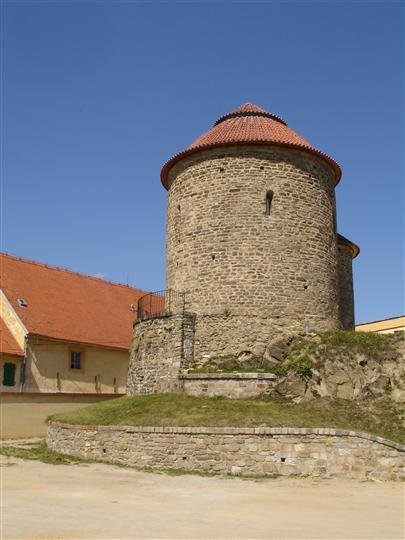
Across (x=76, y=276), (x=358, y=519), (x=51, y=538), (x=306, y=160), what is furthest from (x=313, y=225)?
(x=76, y=276)

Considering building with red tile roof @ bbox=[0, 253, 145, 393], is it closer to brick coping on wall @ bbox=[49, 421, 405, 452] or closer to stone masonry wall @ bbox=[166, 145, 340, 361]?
stone masonry wall @ bbox=[166, 145, 340, 361]

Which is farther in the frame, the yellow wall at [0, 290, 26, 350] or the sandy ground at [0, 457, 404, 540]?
the yellow wall at [0, 290, 26, 350]

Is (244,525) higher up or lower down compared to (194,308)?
lower down

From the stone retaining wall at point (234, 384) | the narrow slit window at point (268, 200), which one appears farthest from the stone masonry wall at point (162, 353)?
the narrow slit window at point (268, 200)

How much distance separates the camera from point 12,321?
24938 millimetres

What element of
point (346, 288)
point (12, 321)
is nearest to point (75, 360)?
point (12, 321)

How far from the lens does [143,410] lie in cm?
1656

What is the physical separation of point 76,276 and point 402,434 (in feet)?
71.3

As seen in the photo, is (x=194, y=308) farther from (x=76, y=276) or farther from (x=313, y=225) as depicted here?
(x=76, y=276)

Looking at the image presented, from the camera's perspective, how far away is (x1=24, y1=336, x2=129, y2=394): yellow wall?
24.1m

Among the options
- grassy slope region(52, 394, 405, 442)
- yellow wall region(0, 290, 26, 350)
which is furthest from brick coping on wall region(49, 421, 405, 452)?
yellow wall region(0, 290, 26, 350)

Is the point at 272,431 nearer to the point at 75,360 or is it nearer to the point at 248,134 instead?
the point at 248,134

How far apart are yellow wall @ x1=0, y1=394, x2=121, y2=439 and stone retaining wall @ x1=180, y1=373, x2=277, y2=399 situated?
8.67m

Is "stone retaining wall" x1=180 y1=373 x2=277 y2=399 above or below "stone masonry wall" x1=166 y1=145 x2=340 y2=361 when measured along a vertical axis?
below
